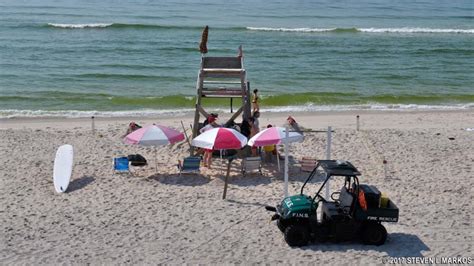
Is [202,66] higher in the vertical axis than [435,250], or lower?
higher

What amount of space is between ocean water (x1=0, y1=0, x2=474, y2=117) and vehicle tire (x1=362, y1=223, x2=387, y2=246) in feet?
47.5

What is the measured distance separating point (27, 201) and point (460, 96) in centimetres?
2064

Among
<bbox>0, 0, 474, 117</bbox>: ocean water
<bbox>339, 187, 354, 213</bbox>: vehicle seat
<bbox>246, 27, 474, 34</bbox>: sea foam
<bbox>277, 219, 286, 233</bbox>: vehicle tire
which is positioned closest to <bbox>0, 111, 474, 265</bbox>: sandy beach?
<bbox>277, 219, 286, 233</bbox>: vehicle tire

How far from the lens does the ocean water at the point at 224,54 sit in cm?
2777

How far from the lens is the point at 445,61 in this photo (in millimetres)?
37031

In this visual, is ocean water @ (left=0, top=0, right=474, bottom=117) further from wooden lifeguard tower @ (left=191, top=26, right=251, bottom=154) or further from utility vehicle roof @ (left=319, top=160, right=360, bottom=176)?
utility vehicle roof @ (left=319, top=160, right=360, bottom=176)

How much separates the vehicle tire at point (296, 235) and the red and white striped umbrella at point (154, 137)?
493 centimetres

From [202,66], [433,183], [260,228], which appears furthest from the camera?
[202,66]

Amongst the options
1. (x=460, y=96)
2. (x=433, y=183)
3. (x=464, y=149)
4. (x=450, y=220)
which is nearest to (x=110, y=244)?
(x=450, y=220)

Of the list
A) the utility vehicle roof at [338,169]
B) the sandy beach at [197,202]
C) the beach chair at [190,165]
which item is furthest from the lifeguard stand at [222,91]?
the utility vehicle roof at [338,169]

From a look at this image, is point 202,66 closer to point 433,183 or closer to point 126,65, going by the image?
point 433,183

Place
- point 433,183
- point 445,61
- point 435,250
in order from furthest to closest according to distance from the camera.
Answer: point 445,61 → point 433,183 → point 435,250

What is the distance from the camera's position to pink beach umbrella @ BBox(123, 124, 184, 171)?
15.7 m

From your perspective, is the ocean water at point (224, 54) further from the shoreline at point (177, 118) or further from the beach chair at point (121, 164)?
the beach chair at point (121, 164)
